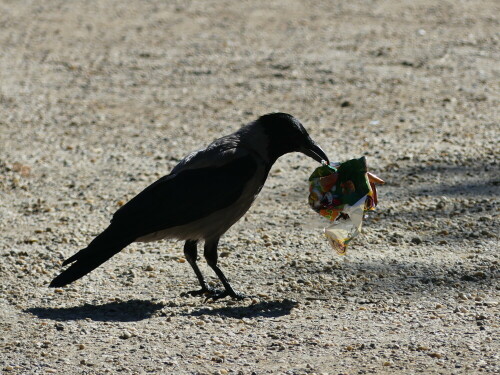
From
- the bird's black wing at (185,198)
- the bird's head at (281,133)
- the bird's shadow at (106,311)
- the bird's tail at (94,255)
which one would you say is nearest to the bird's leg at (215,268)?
the bird's black wing at (185,198)

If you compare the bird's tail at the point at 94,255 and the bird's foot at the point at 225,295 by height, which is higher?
the bird's tail at the point at 94,255

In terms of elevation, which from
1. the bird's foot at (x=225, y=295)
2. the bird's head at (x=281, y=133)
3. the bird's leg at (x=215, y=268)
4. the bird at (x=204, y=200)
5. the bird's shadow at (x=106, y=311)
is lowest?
the bird's shadow at (x=106, y=311)

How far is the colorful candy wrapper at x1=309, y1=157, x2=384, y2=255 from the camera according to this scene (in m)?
5.44

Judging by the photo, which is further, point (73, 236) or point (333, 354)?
point (73, 236)

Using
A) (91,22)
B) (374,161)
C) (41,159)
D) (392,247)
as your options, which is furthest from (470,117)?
Result: (91,22)

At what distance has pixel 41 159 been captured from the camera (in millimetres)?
8570

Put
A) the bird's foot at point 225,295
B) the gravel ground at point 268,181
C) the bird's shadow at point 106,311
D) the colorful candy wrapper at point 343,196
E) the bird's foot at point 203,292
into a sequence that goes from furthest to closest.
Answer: the bird's foot at point 203,292, the bird's foot at point 225,295, the colorful candy wrapper at point 343,196, the bird's shadow at point 106,311, the gravel ground at point 268,181

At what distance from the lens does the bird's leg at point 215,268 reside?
18.5 ft

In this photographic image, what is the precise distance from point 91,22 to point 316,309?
9.01 metres

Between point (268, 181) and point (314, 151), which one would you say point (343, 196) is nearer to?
point (314, 151)

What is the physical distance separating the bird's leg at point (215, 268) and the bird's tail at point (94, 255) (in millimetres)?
525

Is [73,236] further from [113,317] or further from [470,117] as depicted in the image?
[470,117]

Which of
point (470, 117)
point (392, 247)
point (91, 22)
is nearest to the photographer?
point (392, 247)

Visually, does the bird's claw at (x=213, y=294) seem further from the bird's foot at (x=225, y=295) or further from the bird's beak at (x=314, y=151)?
the bird's beak at (x=314, y=151)
